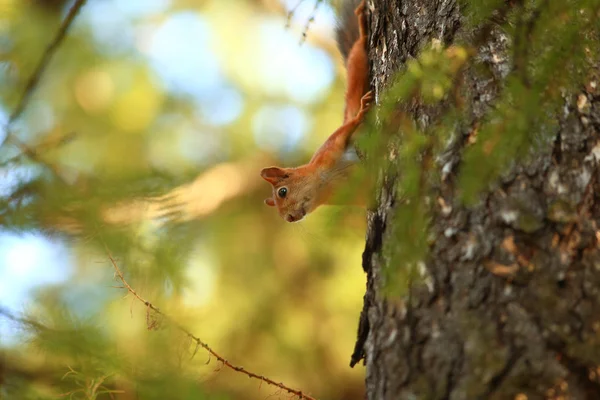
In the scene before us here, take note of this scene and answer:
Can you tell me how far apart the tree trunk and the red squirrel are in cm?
99

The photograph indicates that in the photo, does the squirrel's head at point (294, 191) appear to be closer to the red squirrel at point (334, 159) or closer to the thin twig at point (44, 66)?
the red squirrel at point (334, 159)

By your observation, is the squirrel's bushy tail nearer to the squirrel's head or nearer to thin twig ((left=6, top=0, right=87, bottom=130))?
the squirrel's head

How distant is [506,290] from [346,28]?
2240 mm

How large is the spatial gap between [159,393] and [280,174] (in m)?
1.68

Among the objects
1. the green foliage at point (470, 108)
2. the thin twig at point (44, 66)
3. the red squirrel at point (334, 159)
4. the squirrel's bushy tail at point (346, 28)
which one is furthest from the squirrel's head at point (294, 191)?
the green foliage at point (470, 108)

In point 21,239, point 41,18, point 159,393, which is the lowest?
point 159,393

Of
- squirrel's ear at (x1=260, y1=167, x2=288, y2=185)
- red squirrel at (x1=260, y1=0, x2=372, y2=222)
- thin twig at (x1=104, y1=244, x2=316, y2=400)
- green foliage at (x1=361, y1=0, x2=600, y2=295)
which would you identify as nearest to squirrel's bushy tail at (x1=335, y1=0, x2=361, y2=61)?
red squirrel at (x1=260, y1=0, x2=372, y2=222)

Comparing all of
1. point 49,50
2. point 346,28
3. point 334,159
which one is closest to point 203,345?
point 334,159

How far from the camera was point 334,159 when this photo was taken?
9.09ft

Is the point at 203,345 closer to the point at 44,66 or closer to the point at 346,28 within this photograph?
the point at 44,66

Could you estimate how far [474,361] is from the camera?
1257mm

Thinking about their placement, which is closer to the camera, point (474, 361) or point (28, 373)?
point (474, 361)

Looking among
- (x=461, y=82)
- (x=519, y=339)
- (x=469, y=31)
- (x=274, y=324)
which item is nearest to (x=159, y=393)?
(x=519, y=339)

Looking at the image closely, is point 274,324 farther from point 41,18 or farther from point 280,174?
point 41,18
